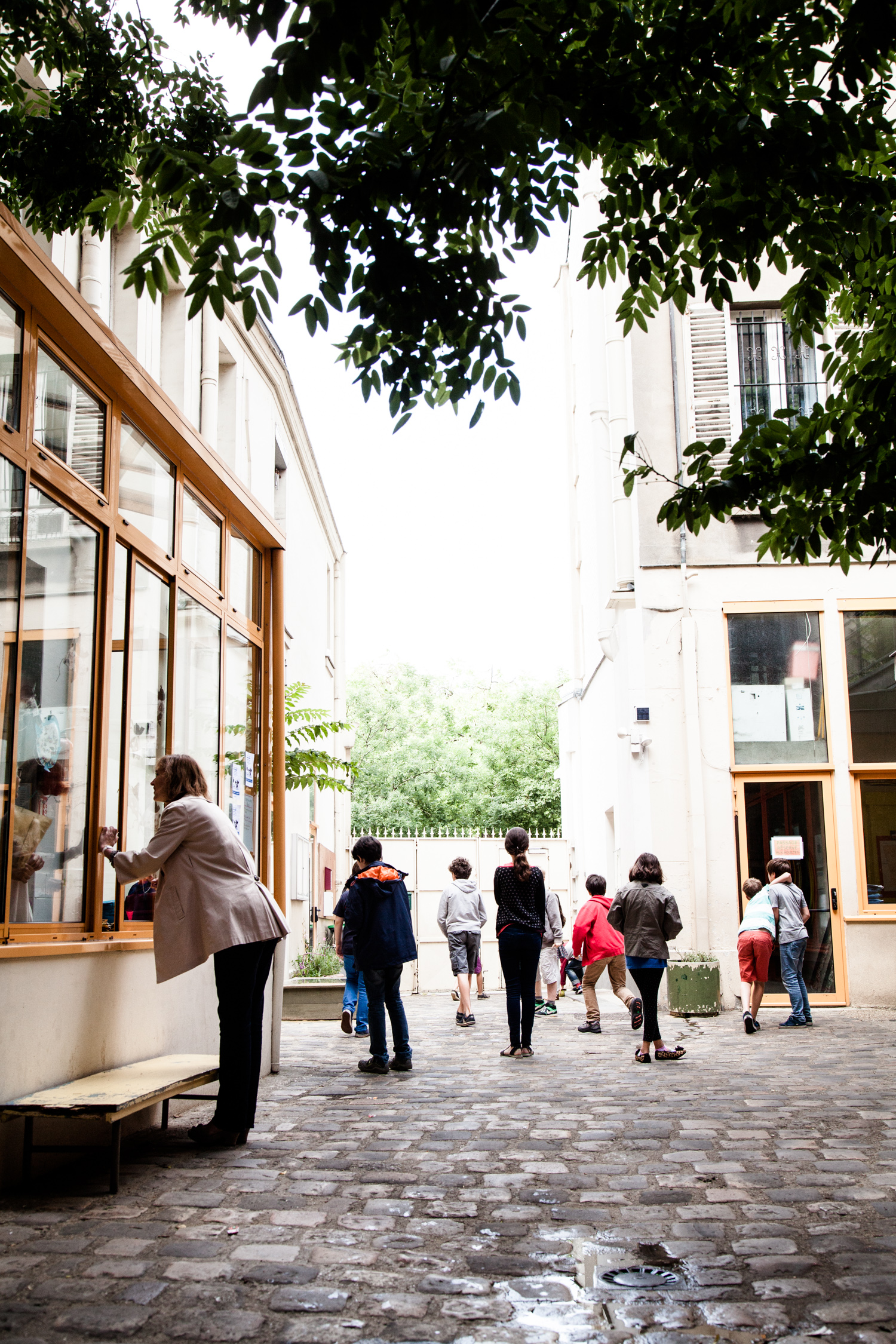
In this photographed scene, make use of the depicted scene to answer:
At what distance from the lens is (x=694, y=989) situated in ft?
44.8

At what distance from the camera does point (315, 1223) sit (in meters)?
4.52

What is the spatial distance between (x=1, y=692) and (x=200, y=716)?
9.82 ft

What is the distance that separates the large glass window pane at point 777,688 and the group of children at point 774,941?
2540 mm

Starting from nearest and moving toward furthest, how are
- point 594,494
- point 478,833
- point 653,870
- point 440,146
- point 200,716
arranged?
1. point 440,146
2. point 200,716
3. point 653,870
4. point 594,494
5. point 478,833

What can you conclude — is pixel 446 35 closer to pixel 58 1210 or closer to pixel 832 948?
pixel 58 1210

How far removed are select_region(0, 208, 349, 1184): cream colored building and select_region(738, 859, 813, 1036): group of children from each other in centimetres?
501

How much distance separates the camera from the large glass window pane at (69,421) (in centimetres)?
577

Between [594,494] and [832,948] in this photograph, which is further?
[594,494]

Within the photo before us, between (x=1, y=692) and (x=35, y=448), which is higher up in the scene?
(x=35, y=448)

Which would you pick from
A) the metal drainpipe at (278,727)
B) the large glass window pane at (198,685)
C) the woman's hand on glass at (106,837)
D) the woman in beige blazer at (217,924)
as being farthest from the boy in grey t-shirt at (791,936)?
the woman's hand on glass at (106,837)

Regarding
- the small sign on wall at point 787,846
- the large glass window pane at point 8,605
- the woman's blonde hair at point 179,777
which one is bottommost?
the small sign on wall at point 787,846

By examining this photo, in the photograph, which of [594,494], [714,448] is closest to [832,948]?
[594,494]

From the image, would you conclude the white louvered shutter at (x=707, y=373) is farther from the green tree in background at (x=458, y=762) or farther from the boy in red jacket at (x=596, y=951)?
the green tree in background at (x=458, y=762)

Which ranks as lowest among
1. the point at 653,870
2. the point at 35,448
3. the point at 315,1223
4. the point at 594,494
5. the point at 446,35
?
the point at 315,1223
